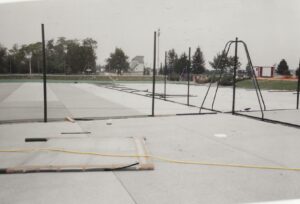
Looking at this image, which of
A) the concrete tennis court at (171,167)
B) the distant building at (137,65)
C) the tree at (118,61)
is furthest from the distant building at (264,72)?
the distant building at (137,65)

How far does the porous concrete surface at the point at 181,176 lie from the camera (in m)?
2.95

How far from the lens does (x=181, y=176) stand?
11.7 feet

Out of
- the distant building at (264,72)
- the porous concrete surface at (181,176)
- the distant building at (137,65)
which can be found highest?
the distant building at (137,65)

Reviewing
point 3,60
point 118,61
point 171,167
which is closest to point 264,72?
point 3,60

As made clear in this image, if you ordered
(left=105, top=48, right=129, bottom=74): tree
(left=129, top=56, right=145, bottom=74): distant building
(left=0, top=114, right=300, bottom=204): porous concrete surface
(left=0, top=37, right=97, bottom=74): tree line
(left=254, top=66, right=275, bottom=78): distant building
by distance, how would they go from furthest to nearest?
1. (left=129, top=56, right=145, bottom=74): distant building
2. (left=105, top=48, right=129, bottom=74): tree
3. (left=0, top=37, right=97, bottom=74): tree line
4. (left=254, top=66, right=275, bottom=78): distant building
5. (left=0, top=114, right=300, bottom=204): porous concrete surface

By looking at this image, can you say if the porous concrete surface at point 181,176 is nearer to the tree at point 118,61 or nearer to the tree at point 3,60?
the tree at point 3,60

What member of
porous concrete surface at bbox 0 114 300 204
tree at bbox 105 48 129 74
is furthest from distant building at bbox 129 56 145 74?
porous concrete surface at bbox 0 114 300 204

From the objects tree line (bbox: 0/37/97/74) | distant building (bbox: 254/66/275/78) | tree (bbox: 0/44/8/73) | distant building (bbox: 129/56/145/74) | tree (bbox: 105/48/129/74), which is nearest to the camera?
tree (bbox: 0/44/8/73)

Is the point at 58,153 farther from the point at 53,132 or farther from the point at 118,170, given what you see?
the point at 53,132

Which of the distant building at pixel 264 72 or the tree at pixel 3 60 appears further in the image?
the distant building at pixel 264 72

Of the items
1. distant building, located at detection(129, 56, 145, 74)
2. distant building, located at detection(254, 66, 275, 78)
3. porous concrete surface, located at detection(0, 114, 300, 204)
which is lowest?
porous concrete surface, located at detection(0, 114, 300, 204)

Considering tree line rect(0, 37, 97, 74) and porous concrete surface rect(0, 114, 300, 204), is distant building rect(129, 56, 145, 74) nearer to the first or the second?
tree line rect(0, 37, 97, 74)

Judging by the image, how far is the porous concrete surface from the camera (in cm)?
295

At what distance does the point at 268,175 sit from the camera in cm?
362
